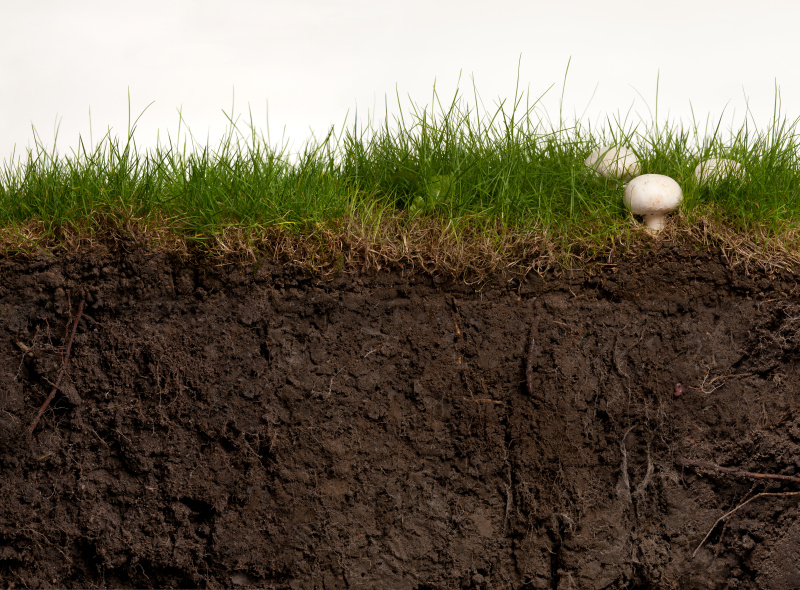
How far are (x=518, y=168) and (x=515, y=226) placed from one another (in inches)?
13.3

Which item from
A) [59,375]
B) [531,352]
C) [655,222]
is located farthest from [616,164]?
[59,375]

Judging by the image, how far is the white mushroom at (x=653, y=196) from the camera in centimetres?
261

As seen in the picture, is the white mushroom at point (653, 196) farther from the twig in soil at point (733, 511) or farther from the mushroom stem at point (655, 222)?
the twig in soil at point (733, 511)

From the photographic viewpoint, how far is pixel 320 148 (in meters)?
3.06

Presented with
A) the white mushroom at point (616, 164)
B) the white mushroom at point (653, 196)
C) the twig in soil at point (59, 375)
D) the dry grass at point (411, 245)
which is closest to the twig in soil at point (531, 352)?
the dry grass at point (411, 245)

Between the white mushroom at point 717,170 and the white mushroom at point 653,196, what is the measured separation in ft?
0.91

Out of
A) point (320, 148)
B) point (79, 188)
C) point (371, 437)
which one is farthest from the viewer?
point (320, 148)

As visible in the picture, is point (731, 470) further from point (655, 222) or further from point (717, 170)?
point (717, 170)

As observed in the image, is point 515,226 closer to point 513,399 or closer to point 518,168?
point 518,168

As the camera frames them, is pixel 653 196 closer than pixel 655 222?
Yes

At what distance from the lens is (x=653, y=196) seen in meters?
2.61

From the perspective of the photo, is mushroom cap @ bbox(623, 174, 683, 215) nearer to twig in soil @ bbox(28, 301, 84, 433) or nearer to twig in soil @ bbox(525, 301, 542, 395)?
twig in soil @ bbox(525, 301, 542, 395)

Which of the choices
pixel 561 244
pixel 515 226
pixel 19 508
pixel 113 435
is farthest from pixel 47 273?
pixel 561 244

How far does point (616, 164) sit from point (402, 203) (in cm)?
96
